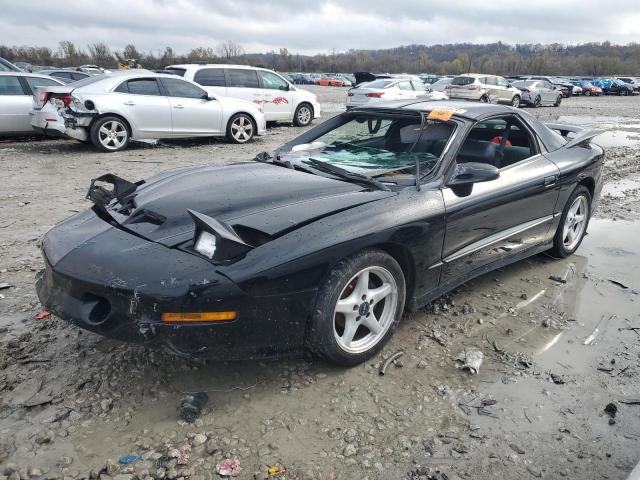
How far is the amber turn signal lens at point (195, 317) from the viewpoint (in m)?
2.23

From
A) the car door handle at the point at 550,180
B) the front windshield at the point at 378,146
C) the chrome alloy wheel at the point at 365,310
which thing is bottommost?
the chrome alloy wheel at the point at 365,310

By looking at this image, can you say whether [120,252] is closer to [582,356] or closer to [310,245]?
[310,245]

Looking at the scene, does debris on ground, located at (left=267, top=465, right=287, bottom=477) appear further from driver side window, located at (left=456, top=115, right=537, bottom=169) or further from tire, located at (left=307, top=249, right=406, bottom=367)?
driver side window, located at (left=456, top=115, right=537, bottom=169)

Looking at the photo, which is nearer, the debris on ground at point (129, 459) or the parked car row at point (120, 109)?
the debris on ground at point (129, 459)

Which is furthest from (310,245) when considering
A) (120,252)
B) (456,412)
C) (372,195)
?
(456,412)

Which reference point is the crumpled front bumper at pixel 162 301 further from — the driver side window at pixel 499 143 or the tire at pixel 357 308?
the driver side window at pixel 499 143

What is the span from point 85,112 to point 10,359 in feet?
22.2

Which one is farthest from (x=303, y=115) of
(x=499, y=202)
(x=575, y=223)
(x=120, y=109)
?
(x=499, y=202)

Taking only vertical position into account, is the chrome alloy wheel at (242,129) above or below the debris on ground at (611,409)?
Answer: above

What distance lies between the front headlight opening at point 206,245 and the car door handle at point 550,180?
2.80m

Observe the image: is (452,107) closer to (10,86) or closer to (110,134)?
(110,134)

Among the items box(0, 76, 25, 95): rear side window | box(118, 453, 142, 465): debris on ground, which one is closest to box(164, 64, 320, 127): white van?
box(0, 76, 25, 95): rear side window

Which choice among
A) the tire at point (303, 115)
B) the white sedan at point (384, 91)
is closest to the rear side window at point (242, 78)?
the tire at point (303, 115)

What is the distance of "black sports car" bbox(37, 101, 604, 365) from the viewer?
2.29 m
